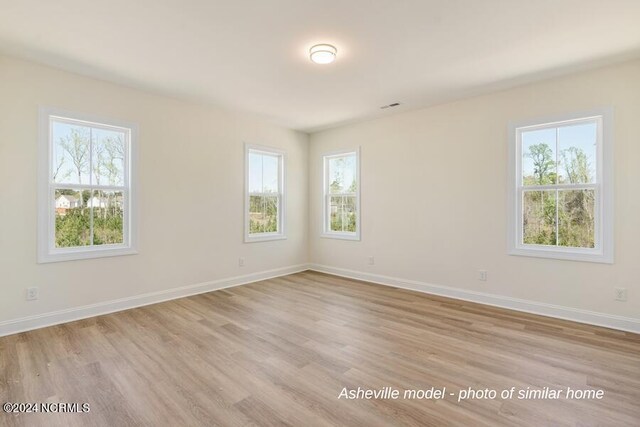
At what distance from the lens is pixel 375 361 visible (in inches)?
98.9

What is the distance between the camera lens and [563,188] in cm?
354

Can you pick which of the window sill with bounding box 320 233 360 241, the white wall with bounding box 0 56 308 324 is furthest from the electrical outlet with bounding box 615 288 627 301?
the white wall with bounding box 0 56 308 324

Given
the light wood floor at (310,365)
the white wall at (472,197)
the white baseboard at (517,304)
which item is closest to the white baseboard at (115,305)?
the light wood floor at (310,365)

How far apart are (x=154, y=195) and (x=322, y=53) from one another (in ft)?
9.08

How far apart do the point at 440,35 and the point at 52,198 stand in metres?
4.18

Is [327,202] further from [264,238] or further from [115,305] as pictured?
[115,305]

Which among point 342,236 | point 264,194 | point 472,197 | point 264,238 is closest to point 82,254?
point 264,238

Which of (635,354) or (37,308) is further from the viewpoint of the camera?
(37,308)

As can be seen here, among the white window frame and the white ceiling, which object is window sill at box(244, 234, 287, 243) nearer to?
the white window frame

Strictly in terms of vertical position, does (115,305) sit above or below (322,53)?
below

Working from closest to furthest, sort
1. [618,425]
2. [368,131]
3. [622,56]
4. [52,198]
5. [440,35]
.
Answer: [618,425]
[440,35]
[622,56]
[52,198]
[368,131]

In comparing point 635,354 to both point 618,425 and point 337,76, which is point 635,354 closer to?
point 618,425

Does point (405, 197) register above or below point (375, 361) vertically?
above

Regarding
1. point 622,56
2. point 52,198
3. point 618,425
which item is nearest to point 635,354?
point 618,425
